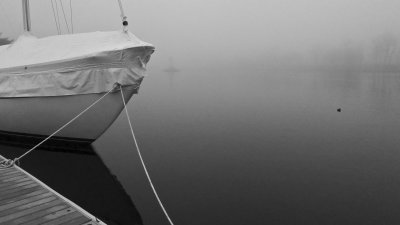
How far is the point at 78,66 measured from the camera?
360 inches

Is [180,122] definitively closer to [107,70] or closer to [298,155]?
[298,155]

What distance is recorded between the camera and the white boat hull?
957cm

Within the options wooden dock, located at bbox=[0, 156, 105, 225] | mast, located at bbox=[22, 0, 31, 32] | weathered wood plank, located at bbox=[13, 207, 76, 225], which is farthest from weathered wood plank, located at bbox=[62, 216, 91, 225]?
mast, located at bbox=[22, 0, 31, 32]

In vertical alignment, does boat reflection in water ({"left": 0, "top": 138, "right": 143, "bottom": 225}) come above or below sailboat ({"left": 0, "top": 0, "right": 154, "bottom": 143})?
below

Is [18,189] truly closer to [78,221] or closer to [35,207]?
[35,207]

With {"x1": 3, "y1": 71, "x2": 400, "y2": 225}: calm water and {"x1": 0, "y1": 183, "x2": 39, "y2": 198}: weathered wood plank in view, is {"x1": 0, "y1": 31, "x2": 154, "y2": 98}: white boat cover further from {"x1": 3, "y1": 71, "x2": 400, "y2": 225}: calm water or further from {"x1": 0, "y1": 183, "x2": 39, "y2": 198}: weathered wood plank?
{"x1": 0, "y1": 183, "x2": 39, "y2": 198}: weathered wood plank

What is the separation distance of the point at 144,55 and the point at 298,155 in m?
8.57

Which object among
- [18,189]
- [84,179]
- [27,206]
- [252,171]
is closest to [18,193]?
[18,189]

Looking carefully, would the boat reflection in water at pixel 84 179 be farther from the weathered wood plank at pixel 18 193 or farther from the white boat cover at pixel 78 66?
the white boat cover at pixel 78 66

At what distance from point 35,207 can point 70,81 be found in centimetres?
559

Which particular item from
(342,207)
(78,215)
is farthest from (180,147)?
(78,215)

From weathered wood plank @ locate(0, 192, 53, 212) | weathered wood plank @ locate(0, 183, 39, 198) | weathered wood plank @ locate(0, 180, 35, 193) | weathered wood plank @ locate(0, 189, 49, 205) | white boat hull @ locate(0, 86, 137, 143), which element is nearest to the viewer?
weathered wood plank @ locate(0, 192, 53, 212)

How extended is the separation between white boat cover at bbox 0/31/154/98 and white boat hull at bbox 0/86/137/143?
0.97 ft

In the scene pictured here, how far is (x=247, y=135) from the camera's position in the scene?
52.9ft
